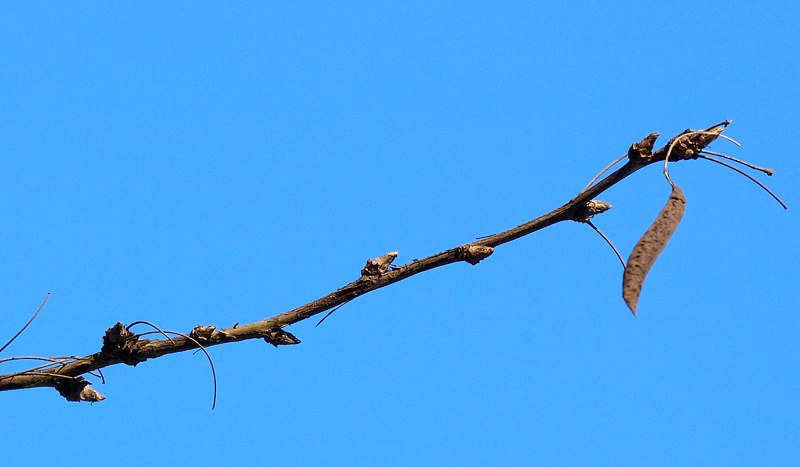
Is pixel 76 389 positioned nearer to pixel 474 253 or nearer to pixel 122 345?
pixel 122 345

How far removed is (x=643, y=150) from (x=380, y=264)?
112cm

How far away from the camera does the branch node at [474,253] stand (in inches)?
162

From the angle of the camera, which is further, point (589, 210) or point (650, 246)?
point (589, 210)

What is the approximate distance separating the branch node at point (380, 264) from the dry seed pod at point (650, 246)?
40.6 inches

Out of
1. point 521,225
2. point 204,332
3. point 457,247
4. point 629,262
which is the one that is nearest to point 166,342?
point 204,332

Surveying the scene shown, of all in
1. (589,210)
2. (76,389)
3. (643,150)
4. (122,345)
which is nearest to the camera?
(643,150)

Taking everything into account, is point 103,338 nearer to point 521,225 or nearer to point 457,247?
point 457,247

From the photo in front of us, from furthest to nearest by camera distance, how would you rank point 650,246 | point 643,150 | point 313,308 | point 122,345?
point 122,345 < point 313,308 < point 643,150 < point 650,246

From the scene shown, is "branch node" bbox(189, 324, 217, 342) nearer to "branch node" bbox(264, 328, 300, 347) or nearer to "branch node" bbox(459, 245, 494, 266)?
"branch node" bbox(264, 328, 300, 347)

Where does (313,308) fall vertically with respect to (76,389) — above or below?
above

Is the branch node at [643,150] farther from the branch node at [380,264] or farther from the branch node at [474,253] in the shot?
the branch node at [380,264]

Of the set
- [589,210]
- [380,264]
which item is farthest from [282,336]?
[589,210]

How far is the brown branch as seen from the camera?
4051mm

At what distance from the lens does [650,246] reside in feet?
12.0
